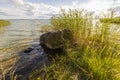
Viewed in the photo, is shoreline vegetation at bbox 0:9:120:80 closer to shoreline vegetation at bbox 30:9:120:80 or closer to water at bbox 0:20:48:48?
shoreline vegetation at bbox 30:9:120:80

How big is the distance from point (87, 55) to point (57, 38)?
376 cm

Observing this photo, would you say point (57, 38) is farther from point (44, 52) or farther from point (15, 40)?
point (15, 40)

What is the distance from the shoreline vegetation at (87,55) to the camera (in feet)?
15.9

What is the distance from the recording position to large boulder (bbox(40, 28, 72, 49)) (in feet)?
29.5

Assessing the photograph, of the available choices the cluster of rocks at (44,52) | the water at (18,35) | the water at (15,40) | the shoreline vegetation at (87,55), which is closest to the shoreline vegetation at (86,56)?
the shoreline vegetation at (87,55)

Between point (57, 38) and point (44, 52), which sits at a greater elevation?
point (57, 38)

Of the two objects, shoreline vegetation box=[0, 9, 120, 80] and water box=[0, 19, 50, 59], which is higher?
shoreline vegetation box=[0, 9, 120, 80]

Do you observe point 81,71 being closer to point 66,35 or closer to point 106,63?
point 106,63

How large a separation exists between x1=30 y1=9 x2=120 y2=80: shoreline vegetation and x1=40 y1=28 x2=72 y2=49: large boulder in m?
0.35

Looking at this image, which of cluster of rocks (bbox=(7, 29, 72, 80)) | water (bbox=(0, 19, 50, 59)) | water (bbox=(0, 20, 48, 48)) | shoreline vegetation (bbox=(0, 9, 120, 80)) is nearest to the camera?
shoreline vegetation (bbox=(0, 9, 120, 80))

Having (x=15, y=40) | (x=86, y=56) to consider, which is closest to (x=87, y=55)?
(x=86, y=56)

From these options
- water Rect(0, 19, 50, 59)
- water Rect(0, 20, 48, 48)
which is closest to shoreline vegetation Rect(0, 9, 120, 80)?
water Rect(0, 19, 50, 59)

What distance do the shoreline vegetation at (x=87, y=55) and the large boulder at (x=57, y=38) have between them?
35cm

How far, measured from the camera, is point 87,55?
584 centimetres
